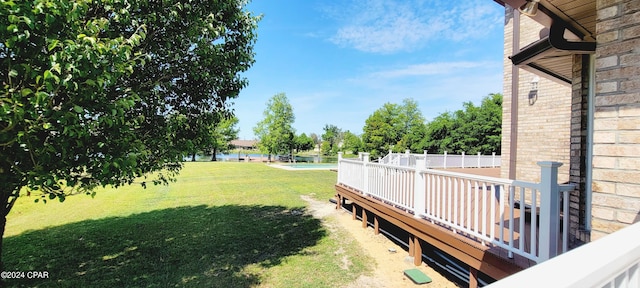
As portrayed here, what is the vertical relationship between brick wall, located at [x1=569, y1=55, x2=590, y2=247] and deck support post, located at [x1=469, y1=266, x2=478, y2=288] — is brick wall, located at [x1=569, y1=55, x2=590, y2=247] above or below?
above

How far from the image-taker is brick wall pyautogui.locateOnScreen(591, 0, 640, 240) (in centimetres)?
177

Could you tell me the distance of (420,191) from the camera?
4680mm

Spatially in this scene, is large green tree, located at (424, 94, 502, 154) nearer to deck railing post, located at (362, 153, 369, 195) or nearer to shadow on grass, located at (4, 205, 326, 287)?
deck railing post, located at (362, 153, 369, 195)

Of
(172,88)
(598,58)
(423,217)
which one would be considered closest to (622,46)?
(598,58)

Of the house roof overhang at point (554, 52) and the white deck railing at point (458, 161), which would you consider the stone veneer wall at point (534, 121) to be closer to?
the house roof overhang at point (554, 52)

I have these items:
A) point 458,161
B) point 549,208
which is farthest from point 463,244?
point 458,161

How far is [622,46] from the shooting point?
6.07ft

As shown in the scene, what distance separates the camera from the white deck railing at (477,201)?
8.75ft

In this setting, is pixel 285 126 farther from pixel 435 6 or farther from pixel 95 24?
pixel 95 24

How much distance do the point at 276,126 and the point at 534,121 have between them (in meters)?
27.7

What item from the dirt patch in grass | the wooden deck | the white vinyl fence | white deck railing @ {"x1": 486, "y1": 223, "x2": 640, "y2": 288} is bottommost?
the dirt patch in grass

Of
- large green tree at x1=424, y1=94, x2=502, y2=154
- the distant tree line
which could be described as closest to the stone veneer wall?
the distant tree line

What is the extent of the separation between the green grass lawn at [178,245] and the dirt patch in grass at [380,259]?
0.22 meters

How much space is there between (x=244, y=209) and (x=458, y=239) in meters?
6.56
